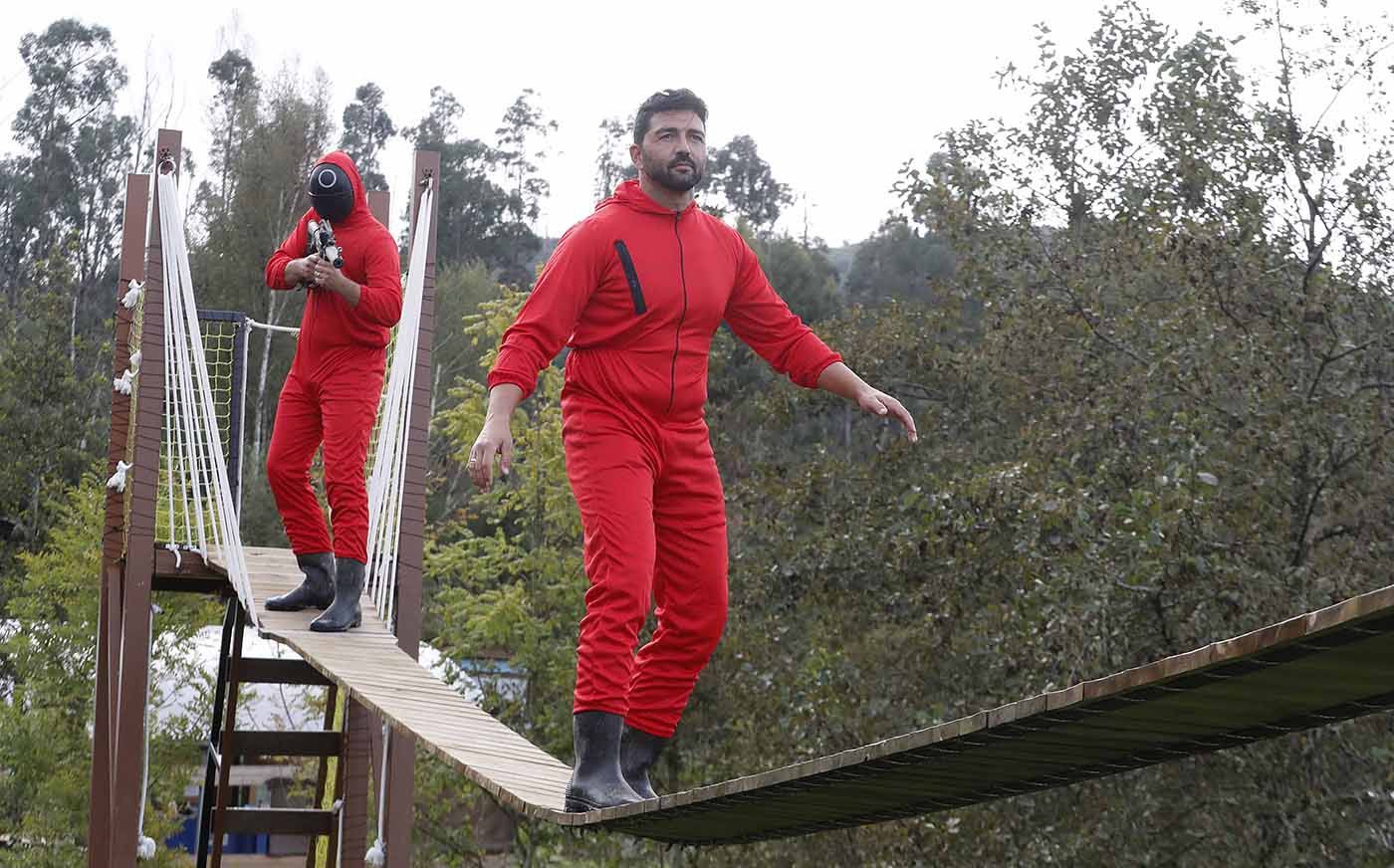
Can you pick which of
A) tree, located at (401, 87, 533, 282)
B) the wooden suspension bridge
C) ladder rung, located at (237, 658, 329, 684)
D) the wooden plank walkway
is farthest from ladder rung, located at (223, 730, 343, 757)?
tree, located at (401, 87, 533, 282)

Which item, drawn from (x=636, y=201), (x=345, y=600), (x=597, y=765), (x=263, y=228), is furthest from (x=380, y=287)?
(x=263, y=228)

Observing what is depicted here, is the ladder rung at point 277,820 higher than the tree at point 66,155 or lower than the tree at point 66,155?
lower

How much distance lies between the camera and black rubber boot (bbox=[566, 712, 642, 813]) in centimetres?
294

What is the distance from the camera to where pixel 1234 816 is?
8172mm

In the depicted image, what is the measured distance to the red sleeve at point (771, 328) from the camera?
11.0ft

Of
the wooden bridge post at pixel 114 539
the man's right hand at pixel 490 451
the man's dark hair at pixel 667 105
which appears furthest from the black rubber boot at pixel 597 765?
the wooden bridge post at pixel 114 539

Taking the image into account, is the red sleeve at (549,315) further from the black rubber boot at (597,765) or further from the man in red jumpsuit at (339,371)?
the man in red jumpsuit at (339,371)

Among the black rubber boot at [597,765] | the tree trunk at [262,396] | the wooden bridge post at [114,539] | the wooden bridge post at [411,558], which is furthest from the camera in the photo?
the tree trunk at [262,396]

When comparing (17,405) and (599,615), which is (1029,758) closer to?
(599,615)

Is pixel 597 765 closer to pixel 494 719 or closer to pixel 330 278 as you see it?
pixel 494 719

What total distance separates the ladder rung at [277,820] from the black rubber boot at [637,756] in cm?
266

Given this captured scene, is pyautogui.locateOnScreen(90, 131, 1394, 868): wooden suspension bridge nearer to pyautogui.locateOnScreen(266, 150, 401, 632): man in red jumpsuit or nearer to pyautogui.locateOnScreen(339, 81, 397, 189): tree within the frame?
pyautogui.locateOnScreen(266, 150, 401, 632): man in red jumpsuit

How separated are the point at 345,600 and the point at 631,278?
2119 millimetres

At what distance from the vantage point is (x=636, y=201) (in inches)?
123
